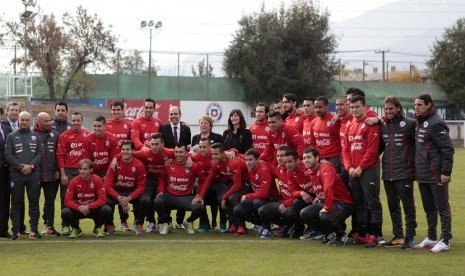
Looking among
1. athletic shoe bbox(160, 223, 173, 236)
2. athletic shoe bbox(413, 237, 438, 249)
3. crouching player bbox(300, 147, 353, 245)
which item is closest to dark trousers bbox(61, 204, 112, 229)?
athletic shoe bbox(160, 223, 173, 236)

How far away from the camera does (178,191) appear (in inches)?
533

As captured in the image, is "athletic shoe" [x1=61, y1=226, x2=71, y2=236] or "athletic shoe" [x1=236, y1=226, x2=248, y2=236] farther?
"athletic shoe" [x1=236, y1=226, x2=248, y2=236]

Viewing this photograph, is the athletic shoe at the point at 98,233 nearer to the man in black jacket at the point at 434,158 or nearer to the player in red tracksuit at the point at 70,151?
the player in red tracksuit at the point at 70,151

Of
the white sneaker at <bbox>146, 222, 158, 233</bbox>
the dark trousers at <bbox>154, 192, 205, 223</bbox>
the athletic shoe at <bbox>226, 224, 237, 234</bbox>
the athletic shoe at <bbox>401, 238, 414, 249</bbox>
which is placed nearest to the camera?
the athletic shoe at <bbox>401, 238, 414, 249</bbox>

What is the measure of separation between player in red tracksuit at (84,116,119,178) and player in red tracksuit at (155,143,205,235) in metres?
0.88

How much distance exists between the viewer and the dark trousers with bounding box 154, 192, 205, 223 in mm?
13219

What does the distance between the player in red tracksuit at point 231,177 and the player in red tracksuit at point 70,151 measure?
1934 millimetres

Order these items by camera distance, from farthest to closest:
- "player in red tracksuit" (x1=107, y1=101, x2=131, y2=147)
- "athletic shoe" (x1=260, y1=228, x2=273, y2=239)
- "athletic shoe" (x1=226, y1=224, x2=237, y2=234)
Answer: "player in red tracksuit" (x1=107, y1=101, x2=131, y2=147)
"athletic shoe" (x1=226, y1=224, x2=237, y2=234)
"athletic shoe" (x1=260, y1=228, x2=273, y2=239)

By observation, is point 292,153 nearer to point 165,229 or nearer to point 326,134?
point 326,134

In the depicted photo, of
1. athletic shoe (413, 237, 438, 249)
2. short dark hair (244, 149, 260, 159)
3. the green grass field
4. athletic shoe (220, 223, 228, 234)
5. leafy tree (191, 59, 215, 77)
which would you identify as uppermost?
leafy tree (191, 59, 215, 77)

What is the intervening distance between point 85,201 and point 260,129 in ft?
10.0

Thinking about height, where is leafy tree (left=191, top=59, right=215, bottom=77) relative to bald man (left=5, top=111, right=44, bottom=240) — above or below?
above

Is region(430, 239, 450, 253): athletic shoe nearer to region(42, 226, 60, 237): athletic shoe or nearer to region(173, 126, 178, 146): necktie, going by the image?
region(173, 126, 178, 146): necktie

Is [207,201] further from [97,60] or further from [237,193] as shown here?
[97,60]
